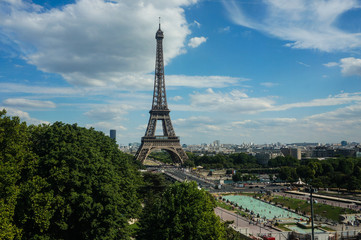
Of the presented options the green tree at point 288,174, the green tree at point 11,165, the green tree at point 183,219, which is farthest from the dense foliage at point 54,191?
the green tree at point 288,174

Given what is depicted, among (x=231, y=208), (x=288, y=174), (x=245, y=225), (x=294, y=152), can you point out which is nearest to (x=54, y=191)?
(x=245, y=225)

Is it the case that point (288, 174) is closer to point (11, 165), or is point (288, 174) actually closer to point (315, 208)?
point (315, 208)

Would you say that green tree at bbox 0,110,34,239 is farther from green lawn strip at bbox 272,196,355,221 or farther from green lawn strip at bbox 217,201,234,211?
green lawn strip at bbox 272,196,355,221

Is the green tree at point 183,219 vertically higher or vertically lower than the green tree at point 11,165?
lower

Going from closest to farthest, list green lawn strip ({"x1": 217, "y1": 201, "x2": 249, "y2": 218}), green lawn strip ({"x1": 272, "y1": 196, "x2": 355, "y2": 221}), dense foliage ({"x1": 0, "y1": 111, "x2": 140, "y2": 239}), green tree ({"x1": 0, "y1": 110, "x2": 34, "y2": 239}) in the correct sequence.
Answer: green tree ({"x1": 0, "y1": 110, "x2": 34, "y2": 239})
dense foliage ({"x1": 0, "y1": 111, "x2": 140, "y2": 239})
green lawn strip ({"x1": 272, "y1": 196, "x2": 355, "y2": 221})
green lawn strip ({"x1": 217, "y1": 201, "x2": 249, "y2": 218})

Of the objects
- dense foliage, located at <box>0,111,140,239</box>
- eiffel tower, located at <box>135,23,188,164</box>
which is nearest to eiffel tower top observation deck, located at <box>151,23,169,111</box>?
eiffel tower, located at <box>135,23,188,164</box>

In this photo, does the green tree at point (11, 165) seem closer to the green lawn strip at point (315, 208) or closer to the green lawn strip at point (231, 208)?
the green lawn strip at point (231, 208)
